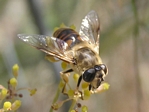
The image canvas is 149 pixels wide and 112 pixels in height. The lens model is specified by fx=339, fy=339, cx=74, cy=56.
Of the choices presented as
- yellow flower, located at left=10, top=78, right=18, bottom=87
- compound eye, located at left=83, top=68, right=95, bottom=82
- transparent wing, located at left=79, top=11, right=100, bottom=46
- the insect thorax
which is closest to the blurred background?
transparent wing, located at left=79, top=11, right=100, bottom=46

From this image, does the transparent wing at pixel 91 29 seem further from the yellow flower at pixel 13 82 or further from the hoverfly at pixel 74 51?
the yellow flower at pixel 13 82

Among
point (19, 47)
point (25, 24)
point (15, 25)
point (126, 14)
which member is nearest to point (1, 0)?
point (19, 47)

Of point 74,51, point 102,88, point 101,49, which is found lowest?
point 101,49

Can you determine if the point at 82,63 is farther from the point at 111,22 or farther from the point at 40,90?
the point at 40,90

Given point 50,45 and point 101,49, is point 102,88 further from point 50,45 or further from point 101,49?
point 101,49

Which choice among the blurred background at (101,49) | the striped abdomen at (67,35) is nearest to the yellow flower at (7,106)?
the striped abdomen at (67,35)

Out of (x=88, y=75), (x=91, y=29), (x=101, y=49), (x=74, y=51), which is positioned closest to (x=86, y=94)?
(x=88, y=75)
